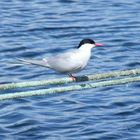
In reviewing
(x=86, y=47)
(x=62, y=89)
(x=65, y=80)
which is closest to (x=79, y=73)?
(x=86, y=47)

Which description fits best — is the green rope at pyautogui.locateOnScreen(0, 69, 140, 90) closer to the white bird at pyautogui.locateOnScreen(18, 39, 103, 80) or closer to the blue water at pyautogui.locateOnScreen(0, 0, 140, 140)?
the white bird at pyautogui.locateOnScreen(18, 39, 103, 80)

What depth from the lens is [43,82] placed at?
7535 millimetres

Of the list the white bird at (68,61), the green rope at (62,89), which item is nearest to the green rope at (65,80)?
the green rope at (62,89)

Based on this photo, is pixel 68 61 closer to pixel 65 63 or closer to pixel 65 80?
pixel 65 63

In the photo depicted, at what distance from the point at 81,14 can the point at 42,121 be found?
8853 millimetres

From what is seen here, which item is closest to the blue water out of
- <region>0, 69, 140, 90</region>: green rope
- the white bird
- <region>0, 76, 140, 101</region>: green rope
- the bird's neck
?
the bird's neck

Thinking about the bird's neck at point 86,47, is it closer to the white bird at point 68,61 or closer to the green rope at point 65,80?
the white bird at point 68,61

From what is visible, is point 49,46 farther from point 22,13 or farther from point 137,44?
point 22,13

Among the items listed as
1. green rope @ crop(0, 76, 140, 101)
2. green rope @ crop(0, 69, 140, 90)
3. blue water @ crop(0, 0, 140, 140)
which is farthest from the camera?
blue water @ crop(0, 0, 140, 140)

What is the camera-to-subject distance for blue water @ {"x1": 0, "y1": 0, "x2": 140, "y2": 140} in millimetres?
11906

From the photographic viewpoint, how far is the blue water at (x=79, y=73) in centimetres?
1191

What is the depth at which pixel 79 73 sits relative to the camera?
14.6 metres

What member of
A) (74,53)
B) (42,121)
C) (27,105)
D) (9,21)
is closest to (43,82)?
(74,53)

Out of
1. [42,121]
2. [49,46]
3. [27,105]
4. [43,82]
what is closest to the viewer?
[43,82]
